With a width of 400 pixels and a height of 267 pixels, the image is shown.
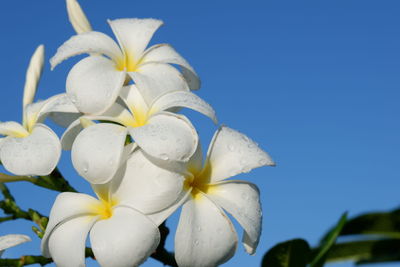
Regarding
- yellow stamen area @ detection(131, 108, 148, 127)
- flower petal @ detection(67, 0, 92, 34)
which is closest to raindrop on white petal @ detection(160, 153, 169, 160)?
yellow stamen area @ detection(131, 108, 148, 127)

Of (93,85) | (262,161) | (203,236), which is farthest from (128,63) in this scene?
(203,236)

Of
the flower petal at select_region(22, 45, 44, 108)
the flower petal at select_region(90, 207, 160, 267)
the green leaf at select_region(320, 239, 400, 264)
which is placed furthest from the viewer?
the green leaf at select_region(320, 239, 400, 264)

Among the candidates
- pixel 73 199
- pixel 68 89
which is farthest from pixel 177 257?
pixel 68 89

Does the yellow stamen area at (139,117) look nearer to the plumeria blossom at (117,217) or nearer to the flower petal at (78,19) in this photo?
the plumeria blossom at (117,217)

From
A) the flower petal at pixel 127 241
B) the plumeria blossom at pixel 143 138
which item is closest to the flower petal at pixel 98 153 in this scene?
the plumeria blossom at pixel 143 138

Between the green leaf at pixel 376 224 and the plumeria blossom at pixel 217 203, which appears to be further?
the green leaf at pixel 376 224

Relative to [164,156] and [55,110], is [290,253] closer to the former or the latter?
[164,156]

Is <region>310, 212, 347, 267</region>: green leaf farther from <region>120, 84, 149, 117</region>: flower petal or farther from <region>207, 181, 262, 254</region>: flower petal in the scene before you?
<region>120, 84, 149, 117</region>: flower petal

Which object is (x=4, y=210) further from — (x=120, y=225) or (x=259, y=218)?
(x=259, y=218)
